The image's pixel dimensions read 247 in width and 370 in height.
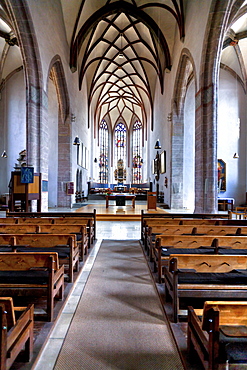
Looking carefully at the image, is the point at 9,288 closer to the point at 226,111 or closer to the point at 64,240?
the point at 64,240

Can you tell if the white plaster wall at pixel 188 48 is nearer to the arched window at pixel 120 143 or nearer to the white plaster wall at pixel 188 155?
the white plaster wall at pixel 188 155

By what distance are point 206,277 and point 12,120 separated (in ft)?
49.7

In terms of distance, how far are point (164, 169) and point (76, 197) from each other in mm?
5781

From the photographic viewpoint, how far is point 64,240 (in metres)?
3.27

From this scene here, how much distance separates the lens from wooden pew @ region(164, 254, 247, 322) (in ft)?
7.48

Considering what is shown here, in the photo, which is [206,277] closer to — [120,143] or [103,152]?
[103,152]

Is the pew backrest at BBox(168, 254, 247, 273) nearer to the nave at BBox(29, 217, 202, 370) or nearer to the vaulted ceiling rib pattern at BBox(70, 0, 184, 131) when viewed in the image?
the nave at BBox(29, 217, 202, 370)

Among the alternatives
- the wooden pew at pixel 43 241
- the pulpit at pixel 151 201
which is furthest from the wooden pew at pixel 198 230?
the pulpit at pixel 151 201

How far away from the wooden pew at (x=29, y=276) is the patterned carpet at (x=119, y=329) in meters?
0.41

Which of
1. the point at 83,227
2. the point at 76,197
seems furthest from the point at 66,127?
the point at 83,227

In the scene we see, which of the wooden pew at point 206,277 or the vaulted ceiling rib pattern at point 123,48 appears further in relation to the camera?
the vaulted ceiling rib pattern at point 123,48

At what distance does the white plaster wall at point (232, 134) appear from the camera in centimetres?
1443

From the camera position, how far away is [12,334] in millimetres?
1448

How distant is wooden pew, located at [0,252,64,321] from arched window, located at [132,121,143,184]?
25.0m
